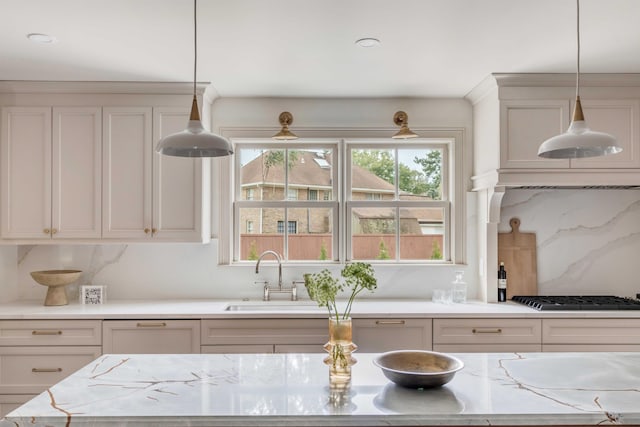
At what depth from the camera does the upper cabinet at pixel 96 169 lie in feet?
10.1

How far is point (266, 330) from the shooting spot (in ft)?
9.38

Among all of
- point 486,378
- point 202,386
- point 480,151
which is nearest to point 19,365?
point 202,386

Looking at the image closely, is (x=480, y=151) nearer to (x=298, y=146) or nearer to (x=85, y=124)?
(x=298, y=146)

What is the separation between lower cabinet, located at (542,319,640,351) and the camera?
9.32 ft

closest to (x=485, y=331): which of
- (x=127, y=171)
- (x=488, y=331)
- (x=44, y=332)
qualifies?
(x=488, y=331)

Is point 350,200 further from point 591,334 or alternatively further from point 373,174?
point 591,334

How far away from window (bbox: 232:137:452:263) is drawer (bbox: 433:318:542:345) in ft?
2.51

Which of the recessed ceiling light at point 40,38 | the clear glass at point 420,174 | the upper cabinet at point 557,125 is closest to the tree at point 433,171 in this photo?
the clear glass at point 420,174

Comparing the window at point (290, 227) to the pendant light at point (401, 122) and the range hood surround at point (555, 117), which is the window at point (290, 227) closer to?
the pendant light at point (401, 122)

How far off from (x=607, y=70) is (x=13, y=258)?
4.33 meters

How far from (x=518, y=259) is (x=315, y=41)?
2187mm

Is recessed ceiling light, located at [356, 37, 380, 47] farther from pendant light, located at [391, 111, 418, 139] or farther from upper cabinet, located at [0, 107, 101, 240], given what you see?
upper cabinet, located at [0, 107, 101, 240]

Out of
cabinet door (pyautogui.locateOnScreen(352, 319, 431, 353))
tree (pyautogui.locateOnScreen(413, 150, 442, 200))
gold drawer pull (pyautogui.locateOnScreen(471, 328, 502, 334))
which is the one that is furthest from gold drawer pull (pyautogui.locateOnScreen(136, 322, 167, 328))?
tree (pyautogui.locateOnScreen(413, 150, 442, 200))

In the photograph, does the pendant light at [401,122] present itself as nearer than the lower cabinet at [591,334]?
No
